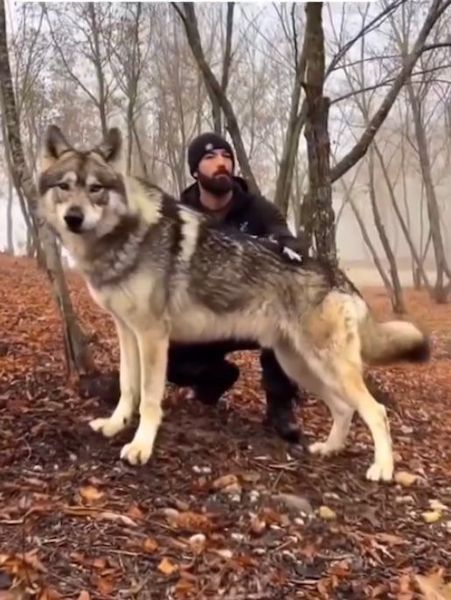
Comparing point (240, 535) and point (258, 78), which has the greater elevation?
point (258, 78)

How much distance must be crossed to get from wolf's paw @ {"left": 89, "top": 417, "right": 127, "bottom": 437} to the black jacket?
1385 mm

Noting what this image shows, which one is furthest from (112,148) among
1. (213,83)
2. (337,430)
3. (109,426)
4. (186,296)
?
(213,83)

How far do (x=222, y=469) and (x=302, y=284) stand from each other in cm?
113

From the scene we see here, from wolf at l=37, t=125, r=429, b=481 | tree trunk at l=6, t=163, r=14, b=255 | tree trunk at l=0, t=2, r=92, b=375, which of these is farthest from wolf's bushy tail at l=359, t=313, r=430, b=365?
tree trunk at l=6, t=163, r=14, b=255

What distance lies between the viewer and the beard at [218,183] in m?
4.68

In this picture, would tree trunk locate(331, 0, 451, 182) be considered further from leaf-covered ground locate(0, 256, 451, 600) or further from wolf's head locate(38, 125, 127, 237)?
wolf's head locate(38, 125, 127, 237)

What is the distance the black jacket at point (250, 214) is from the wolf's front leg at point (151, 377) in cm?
102

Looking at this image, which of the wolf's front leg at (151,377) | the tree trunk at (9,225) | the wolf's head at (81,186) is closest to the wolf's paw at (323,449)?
the wolf's front leg at (151,377)

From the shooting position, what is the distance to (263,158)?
25.2 metres

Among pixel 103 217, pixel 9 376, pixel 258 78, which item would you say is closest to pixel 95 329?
pixel 9 376

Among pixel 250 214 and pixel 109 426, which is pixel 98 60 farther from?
pixel 109 426

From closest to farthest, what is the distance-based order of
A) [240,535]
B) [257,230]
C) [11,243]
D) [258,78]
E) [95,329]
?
1. [240,535]
2. [257,230]
3. [95,329]
4. [258,78]
5. [11,243]

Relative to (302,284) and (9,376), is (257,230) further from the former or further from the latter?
(9,376)

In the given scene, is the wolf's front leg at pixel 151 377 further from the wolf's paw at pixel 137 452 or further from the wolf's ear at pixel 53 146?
the wolf's ear at pixel 53 146
